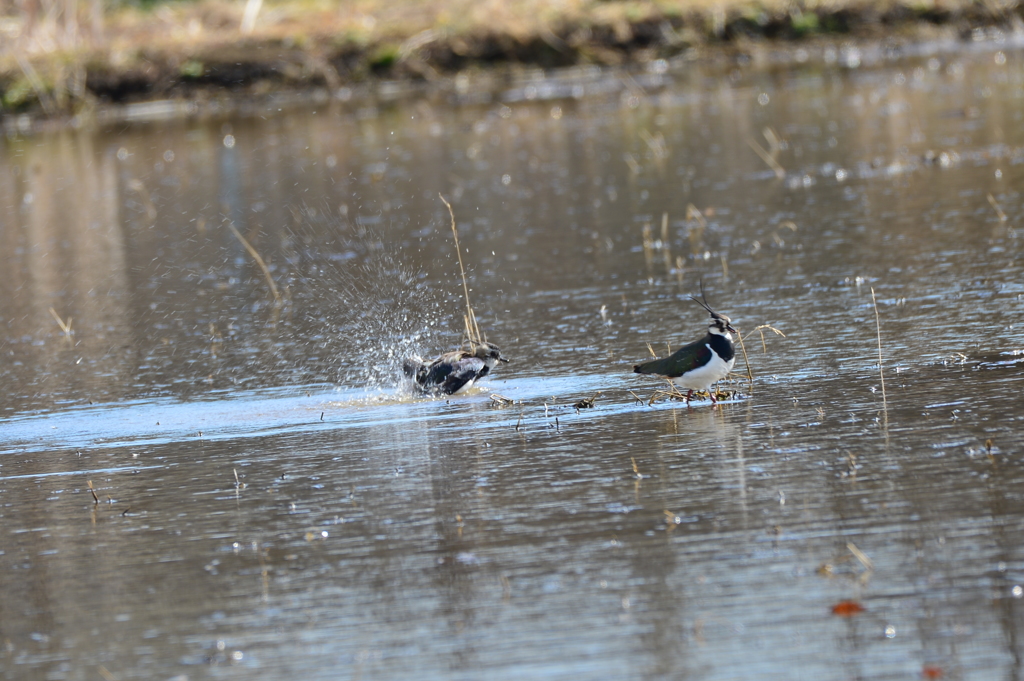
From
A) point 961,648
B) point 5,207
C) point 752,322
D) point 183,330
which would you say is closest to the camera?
point 961,648

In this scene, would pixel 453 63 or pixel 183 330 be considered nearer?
pixel 183 330

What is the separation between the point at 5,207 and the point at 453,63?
15.3 meters

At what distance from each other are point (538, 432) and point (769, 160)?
1035cm

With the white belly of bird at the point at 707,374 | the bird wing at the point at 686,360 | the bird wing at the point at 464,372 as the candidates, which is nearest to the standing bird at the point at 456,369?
the bird wing at the point at 464,372

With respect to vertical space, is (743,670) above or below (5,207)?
below

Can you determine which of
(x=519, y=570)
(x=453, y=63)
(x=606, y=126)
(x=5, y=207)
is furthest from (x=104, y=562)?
(x=453, y=63)

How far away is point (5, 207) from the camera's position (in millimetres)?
21781

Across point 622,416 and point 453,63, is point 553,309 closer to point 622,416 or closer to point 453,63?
point 622,416

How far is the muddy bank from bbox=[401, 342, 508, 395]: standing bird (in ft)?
83.2

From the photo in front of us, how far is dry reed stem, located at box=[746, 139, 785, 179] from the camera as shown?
17.4 m

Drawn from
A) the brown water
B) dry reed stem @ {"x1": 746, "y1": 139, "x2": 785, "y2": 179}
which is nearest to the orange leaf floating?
the brown water

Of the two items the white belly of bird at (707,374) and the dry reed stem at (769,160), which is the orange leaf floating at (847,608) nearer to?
the white belly of bird at (707,374)

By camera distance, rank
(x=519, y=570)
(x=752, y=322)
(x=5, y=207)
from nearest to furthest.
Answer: (x=519, y=570)
(x=752, y=322)
(x=5, y=207)

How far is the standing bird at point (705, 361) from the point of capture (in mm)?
8422
